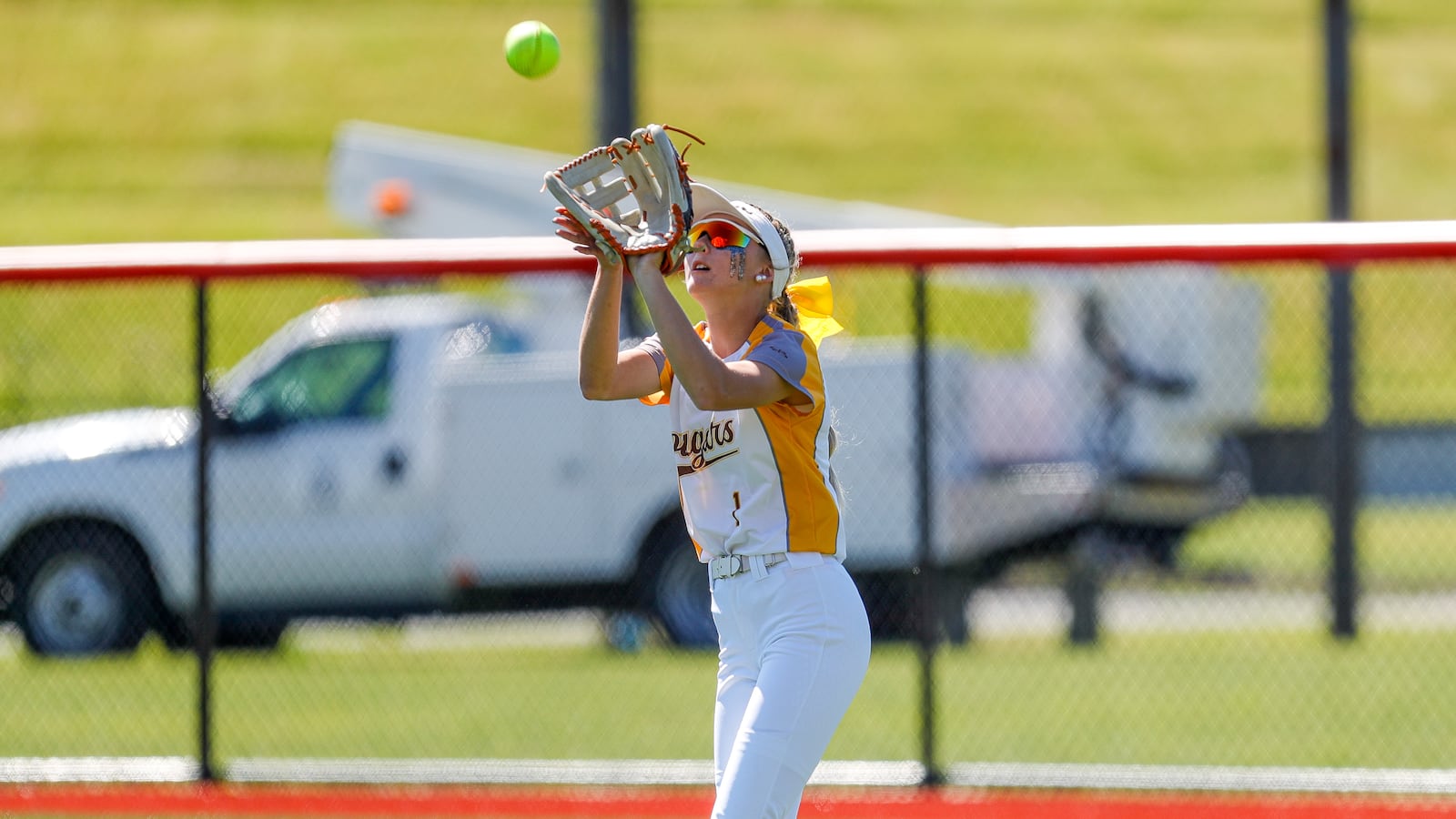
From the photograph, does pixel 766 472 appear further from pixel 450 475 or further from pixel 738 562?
pixel 450 475

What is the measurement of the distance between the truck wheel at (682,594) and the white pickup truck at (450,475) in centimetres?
2

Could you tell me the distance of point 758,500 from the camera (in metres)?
3.97

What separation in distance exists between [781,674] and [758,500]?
42 cm

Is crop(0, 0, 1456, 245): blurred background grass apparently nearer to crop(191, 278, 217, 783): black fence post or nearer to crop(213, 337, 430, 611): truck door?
crop(213, 337, 430, 611): truck door

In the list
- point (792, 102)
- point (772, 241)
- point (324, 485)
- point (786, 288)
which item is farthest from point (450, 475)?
point (792, 102)

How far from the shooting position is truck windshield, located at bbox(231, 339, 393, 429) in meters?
9.15

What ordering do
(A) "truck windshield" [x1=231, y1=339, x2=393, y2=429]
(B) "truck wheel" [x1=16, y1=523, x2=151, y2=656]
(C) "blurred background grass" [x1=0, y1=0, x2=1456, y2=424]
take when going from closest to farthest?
(B) "truck wheel" [x1=16, y1=523, x2=151, y2=656], (A) "truck windshield" [x1=231, y1=339, x2=393, y2=429], (C) "blurred background grass" [x1=0, y1=0, x2=1456, y2=424]

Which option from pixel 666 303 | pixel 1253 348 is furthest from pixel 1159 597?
pixel 666 303

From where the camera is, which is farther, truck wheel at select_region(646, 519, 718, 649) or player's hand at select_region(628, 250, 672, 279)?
truck wheel at select_region(646, 519, 718, 649)

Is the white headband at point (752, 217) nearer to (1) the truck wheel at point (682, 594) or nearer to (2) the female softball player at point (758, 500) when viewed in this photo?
(2) the female softball player at point (758, 500)

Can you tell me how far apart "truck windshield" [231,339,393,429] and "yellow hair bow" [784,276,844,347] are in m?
5.39

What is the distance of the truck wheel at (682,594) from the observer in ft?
27.5

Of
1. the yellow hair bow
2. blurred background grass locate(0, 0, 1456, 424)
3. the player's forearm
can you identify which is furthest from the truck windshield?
blurred background grass locate(0, 0, 1456, 424)

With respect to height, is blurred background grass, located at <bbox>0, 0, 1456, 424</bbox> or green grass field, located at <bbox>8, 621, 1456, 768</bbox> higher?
blurred background grass, located at <bbox>0, 0, 1456, 424</bbox>
